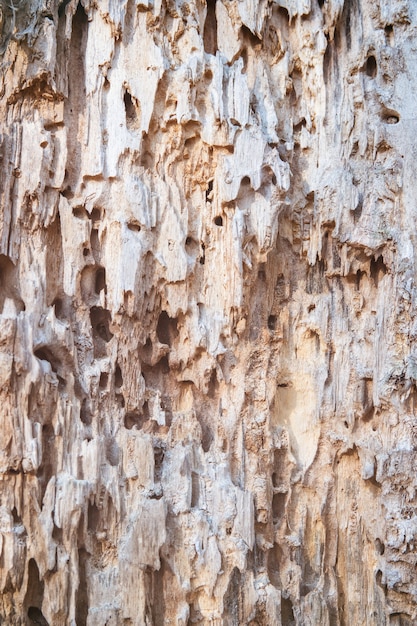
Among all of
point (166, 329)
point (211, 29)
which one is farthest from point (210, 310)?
point (211, 29)

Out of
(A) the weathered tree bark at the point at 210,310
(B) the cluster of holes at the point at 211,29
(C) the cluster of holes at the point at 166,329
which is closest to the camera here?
(A) the weathered tree bark at the point at 210,310

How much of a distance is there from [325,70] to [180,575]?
12.4ft

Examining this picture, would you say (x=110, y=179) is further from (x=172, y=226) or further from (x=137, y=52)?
(x=137, y=52)

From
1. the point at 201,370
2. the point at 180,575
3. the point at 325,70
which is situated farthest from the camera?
the point at 325,70

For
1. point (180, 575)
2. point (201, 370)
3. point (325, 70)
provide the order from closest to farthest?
point (180, 575) → point (201, 370) → point (325, 70)

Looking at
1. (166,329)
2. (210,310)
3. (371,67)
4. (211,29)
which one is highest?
(211,29)

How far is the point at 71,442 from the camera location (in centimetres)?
467

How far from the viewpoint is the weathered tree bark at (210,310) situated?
15.3 ft

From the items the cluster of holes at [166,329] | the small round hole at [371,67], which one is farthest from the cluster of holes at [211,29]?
the cluster of holes at [166,329]

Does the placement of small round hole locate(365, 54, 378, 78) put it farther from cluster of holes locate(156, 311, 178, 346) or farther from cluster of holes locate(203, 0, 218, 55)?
cluster of holes locate(156, 311, 178, 346)

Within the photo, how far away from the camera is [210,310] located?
5039 mm

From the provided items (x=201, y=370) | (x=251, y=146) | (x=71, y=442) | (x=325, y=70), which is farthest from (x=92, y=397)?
(x=325, y=70)

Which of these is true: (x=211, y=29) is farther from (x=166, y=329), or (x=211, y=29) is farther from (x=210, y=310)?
(x=166, y=329)

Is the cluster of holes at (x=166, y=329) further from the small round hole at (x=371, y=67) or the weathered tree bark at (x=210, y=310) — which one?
the small round hole at (x=371, y=67)
